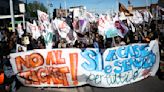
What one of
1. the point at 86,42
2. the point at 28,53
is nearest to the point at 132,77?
the point at 28,53

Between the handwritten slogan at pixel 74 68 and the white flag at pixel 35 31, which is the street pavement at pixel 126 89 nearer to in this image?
the handwritten slogan at pixel 74 68

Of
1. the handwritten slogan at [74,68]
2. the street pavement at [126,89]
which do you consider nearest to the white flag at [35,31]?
the handwritten slogan at [74,68]

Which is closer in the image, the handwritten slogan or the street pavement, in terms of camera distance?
the street pavement

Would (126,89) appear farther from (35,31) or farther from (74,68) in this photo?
(35,31)

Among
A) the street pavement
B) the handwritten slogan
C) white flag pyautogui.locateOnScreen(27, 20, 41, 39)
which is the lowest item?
the street pavement

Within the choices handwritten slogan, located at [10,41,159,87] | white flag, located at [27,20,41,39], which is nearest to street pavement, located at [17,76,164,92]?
handwritten slogan, located at [10,41,159,87]

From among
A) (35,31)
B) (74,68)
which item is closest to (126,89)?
(74,68)

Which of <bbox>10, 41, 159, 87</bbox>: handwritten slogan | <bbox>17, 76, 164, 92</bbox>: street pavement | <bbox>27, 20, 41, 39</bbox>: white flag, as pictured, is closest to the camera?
<bbox>17, 76, 164, 92</bbox>: street pavement

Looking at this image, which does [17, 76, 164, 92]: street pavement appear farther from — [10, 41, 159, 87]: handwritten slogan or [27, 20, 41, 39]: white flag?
[27, 20, 41, 39]: white flag

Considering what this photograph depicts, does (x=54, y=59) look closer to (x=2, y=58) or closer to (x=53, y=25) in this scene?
(x=2, y=58)

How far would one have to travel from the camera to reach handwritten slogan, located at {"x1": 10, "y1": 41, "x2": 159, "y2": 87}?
478 inches

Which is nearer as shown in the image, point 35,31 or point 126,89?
point 126,89

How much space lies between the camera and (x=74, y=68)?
40.1 ft

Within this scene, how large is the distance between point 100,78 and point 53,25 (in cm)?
728
